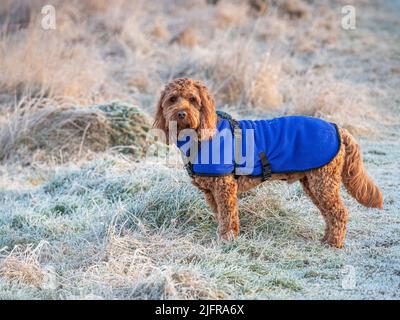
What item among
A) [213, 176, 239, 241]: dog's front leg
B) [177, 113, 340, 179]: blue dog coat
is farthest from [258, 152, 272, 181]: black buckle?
[213, 176, 239, 241]: dog's front leg

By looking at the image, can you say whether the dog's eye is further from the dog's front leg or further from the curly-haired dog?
the dog's front leg

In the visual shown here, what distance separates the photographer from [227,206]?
5383mm

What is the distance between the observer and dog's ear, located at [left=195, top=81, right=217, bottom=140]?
17.0 feet

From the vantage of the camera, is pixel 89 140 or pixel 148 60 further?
pixel 148 60

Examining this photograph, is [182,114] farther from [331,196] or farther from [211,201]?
[331,196]

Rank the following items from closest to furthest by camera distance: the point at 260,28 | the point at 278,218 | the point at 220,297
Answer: the point at 220,297 < the point at 278,218 < the point at 260,28

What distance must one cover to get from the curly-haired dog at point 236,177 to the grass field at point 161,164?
221mm

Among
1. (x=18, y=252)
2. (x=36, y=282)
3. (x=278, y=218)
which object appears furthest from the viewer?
(x=278, y=218)

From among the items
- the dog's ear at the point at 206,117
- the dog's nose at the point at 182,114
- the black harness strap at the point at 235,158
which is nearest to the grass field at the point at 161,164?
the black harness strap at the point at 235,158

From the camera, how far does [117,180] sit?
693 centimetres


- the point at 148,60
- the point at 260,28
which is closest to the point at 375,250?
the point at 148,60

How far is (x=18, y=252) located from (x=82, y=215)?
1055mm

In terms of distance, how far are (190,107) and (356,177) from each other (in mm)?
1448

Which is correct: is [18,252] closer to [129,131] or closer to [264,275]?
[264,275]
